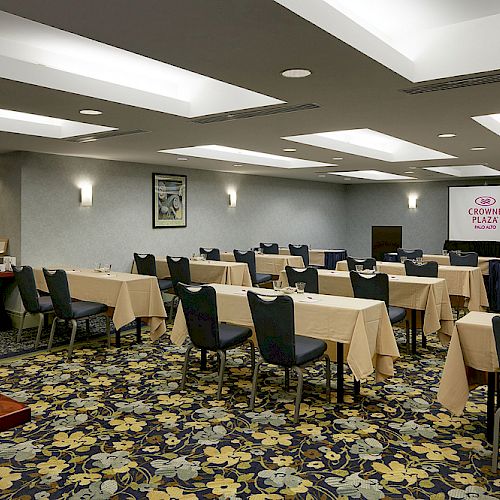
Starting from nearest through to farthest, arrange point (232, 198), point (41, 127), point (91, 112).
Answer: point (91, 112) < point (41, 127) < point (232, 198)

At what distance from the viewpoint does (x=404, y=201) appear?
535 inches

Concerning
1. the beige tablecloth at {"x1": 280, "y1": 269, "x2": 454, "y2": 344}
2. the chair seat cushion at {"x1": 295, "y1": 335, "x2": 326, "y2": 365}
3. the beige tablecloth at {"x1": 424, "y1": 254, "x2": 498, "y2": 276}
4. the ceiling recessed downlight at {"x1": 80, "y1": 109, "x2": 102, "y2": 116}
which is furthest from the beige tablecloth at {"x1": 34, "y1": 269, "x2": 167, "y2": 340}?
the beige tablecloth at {"x1": 424, "y1": 254, "x2": 498, "y2": 276}

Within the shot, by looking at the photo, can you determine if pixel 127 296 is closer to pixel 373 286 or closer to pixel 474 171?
pixel 373 286

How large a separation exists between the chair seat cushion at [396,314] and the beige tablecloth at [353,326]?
952mm

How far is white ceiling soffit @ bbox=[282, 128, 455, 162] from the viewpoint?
7057mm

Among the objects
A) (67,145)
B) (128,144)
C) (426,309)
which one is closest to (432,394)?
(426,309)

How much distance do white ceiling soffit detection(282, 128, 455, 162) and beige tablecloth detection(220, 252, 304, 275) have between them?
2.32m

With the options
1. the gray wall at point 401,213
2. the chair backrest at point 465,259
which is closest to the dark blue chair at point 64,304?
the chair backrest at point 465,259

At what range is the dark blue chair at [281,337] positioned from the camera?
3.78 meters

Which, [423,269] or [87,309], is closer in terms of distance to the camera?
[87,309]

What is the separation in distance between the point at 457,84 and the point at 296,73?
1191 mm

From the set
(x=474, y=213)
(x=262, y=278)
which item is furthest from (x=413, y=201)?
(x=262, y=278)

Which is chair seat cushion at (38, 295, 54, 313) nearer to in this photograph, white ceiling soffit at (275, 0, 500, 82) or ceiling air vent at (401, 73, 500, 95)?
ceiling air vent at (401, 73, 500, 95)

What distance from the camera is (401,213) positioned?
13.7m
